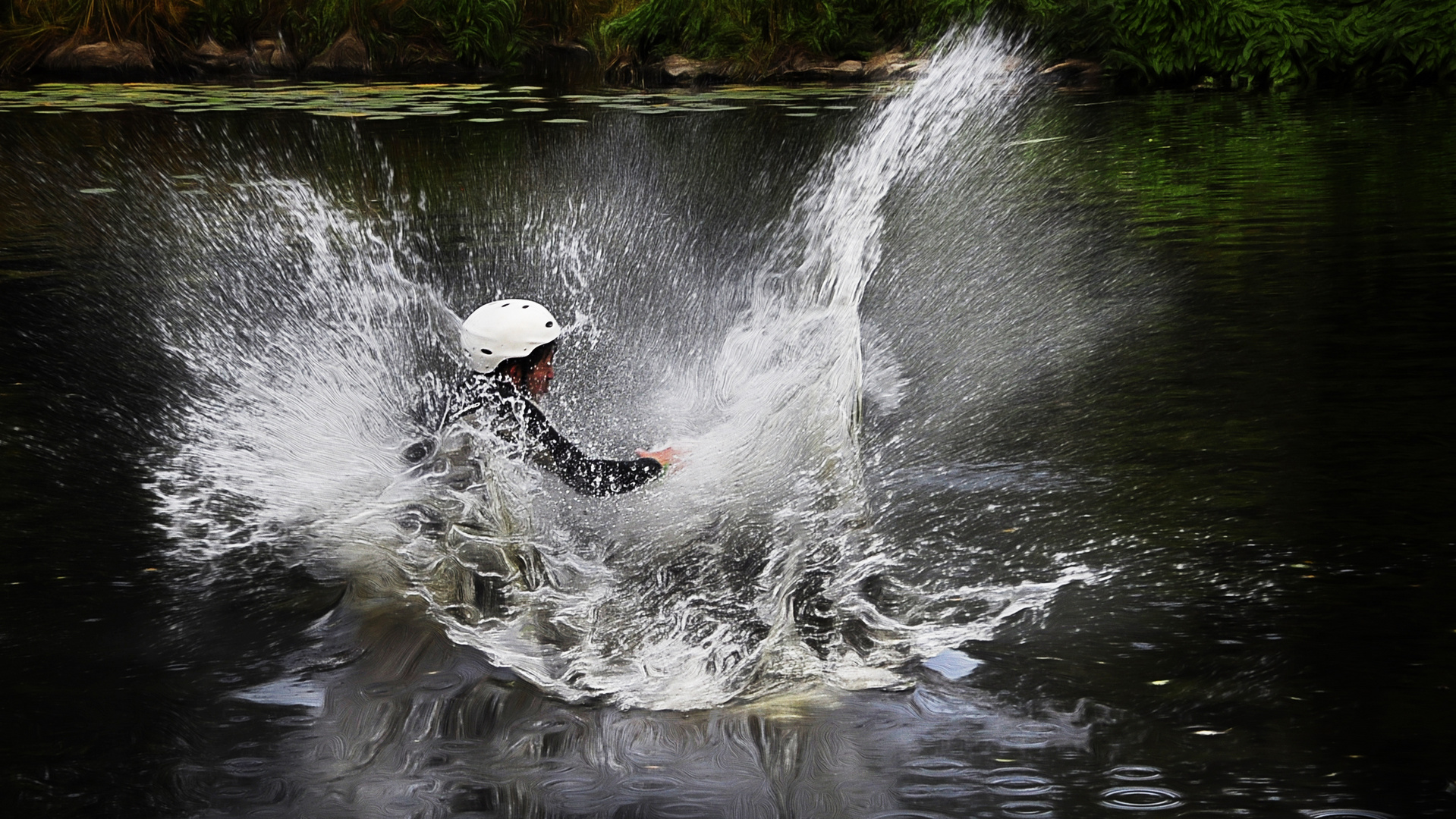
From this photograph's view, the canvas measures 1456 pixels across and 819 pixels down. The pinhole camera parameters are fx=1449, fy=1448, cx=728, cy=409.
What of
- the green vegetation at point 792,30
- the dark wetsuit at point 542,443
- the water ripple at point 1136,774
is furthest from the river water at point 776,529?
the green vegetation at point 792,30

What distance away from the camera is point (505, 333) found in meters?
6.01

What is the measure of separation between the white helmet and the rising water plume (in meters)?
0.34

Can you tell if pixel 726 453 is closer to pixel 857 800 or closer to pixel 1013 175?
pixel 857 800

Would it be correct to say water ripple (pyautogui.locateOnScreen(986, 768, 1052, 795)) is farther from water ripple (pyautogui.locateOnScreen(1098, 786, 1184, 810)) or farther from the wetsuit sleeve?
the wetsuit sleeve

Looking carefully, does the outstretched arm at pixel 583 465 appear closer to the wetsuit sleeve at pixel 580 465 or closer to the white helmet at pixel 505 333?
the wetsuit sleeve at pixel 580 465

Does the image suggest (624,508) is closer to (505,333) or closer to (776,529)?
(776,529)

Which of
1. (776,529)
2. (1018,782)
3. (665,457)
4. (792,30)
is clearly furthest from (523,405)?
(792,30)

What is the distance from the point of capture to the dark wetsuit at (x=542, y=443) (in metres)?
6.02

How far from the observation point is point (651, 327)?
10.4m

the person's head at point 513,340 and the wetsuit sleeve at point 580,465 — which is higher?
the person's head at point 513,340

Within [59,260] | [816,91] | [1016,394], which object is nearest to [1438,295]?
[1016,394]

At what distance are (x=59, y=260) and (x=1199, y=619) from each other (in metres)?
10.6

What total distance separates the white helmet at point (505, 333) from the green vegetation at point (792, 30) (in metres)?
21.6

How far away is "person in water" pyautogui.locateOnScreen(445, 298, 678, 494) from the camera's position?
19.7 ft
